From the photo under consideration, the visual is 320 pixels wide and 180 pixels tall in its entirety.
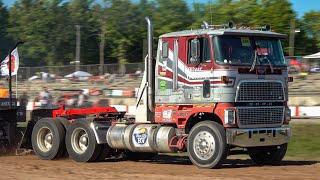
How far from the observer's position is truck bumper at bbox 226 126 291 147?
1289cm

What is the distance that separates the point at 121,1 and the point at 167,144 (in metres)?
92.6

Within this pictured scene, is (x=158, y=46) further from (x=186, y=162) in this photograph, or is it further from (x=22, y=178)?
(x=22, y=178)

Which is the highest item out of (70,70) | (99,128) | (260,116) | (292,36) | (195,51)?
(292,36)

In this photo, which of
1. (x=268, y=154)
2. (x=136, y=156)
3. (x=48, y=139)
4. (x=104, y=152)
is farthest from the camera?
(x=136, y=156)

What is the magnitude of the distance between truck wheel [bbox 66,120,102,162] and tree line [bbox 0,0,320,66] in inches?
2820

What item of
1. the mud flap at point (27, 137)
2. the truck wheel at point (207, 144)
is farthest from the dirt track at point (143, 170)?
the mud flap at point (27, 137)

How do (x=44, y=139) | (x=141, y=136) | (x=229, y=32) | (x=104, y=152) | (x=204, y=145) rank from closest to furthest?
(x=229, y=32) → (x=204, y=145) → (x=141, y=136) → (x=104, y=152) → (x=44, y=139)

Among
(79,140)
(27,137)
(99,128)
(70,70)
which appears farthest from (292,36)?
(99,128)

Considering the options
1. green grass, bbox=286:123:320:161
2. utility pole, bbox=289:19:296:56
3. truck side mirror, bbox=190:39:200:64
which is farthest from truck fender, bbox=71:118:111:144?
utility pole, bbox=289:19:296:56

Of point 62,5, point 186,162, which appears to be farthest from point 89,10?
point 186,162

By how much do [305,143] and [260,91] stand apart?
783 cm

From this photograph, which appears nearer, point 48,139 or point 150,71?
point 150,71

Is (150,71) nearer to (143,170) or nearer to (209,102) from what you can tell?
(209,102)

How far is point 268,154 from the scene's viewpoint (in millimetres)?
14727
